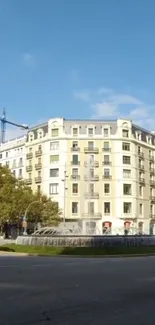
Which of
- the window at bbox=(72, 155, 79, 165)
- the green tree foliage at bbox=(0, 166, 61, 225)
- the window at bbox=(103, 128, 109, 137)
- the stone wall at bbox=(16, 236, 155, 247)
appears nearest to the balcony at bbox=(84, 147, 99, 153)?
the window at bbox=(72, 155, 79, 165)

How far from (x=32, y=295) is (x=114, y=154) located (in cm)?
6568

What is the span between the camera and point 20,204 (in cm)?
5666

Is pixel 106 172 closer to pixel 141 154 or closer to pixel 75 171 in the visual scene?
pixel 75 171

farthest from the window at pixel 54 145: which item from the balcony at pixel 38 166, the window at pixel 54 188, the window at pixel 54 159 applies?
the window at pixel 54 188

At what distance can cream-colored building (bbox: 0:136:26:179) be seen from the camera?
271 feet

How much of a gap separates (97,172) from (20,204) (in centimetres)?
2146

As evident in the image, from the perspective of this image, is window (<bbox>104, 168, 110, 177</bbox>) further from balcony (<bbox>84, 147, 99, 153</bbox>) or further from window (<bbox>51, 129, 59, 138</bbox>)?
window (<bbox>51, 129, 59, 138</bbox>)

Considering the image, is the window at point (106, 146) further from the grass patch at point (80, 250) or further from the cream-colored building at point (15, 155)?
the grass patch at point (80, 250)

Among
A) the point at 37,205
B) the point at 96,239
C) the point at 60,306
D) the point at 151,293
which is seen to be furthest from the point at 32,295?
the point at 37,205

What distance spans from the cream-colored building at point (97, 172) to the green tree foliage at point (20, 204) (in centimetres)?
776

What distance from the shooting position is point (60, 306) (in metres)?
8.38

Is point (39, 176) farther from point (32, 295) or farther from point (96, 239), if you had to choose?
point (32, 295)

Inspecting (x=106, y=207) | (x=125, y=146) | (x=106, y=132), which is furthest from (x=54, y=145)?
(x=106, y=207)

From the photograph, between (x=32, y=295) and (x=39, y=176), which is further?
(x=39, y=176)
